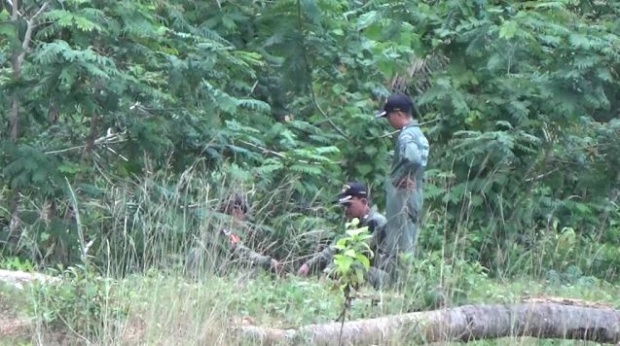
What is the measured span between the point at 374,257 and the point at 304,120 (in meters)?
6.46

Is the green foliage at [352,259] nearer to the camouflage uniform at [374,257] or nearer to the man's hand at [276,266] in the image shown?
the camouflage uniform at [374,257]

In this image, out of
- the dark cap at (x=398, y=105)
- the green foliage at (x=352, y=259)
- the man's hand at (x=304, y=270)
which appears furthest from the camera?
the dark cap at (x=398, y=105)

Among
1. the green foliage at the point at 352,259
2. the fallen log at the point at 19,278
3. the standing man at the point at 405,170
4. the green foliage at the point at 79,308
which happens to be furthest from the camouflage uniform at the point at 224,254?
the standing man at the point at 405,170

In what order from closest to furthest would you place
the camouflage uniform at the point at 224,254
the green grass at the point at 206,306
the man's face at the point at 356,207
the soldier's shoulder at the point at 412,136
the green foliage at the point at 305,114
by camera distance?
the green grass at the point at 206,306, the camouflage uniform at the point at 224,254, the soldier's shoulder at the point at 412,136, the man's face at the point at 356,207, the green foliage at the point at 305,114

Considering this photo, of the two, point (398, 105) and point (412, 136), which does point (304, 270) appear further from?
point (398, 105)

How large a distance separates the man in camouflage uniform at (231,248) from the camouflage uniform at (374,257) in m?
0.29

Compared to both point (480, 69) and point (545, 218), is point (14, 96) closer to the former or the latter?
point (480, 69)

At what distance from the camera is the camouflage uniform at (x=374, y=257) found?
6828 millimetres

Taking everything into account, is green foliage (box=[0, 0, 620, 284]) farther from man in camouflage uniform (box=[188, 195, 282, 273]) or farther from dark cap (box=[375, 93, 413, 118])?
dark cap (box=[375, 93, 413, 118])

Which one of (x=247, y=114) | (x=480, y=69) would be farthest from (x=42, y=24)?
(x=480, y=69)

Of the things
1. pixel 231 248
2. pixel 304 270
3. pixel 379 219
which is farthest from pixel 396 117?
pixel 231 248

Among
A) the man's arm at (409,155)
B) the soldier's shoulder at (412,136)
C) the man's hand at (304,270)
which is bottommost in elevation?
the man's hand at (304,270)

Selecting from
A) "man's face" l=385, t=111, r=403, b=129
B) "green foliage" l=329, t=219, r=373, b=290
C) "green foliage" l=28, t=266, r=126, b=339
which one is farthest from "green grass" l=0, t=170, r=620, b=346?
"man's face" l=385, t=111, r=403, b=129

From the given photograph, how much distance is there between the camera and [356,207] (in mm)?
8930
